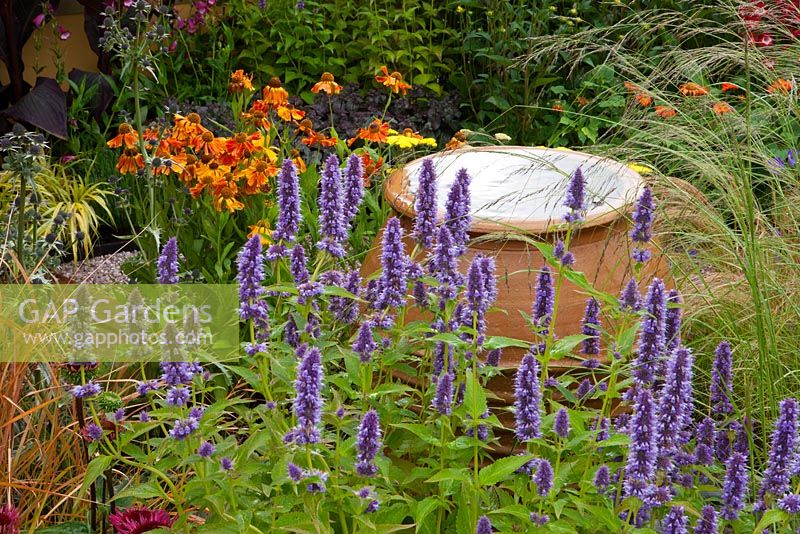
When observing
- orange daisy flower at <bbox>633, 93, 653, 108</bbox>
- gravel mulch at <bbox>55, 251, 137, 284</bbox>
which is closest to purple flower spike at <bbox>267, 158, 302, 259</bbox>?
orange daisy flower at <bbox>633, 93, 653, 108</bbox>

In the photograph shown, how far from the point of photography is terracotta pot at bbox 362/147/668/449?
9.23 ft

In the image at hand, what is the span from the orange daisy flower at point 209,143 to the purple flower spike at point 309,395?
1.99 meters

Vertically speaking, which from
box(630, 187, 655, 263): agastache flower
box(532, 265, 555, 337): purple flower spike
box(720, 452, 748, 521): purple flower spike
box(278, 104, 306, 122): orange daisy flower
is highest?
box(278, 104, 306, 122): orange daisy flower

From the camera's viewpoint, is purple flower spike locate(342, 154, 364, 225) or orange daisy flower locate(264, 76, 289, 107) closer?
purple flower spike locate(342, 154, 364, 225)

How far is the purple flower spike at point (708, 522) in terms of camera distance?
2.02 m


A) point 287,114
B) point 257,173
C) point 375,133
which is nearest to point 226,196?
point 257,173

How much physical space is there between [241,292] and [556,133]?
380 centimetres

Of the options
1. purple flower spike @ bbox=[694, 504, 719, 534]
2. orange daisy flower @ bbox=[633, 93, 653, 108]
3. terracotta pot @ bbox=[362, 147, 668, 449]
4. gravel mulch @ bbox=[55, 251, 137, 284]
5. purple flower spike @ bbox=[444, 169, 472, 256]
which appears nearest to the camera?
purple flower spike @ bbox=[694, 504, 719, 534]

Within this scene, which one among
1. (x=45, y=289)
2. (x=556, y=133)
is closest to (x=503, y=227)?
(x=45, y=289)

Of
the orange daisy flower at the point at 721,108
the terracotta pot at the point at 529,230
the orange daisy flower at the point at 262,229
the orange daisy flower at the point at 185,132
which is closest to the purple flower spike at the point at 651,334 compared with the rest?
the terracotta pot at the point at 529,230

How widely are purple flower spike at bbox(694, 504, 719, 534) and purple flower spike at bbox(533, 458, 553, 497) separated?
331 mm

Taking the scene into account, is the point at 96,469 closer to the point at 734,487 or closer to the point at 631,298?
the point at 631,298

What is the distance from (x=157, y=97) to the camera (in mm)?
5906

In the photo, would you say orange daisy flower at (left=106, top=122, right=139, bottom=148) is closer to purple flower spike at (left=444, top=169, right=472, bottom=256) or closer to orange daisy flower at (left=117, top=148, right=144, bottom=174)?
orange daisy flower at (left=117, top=148, right=144, bottom=174)
